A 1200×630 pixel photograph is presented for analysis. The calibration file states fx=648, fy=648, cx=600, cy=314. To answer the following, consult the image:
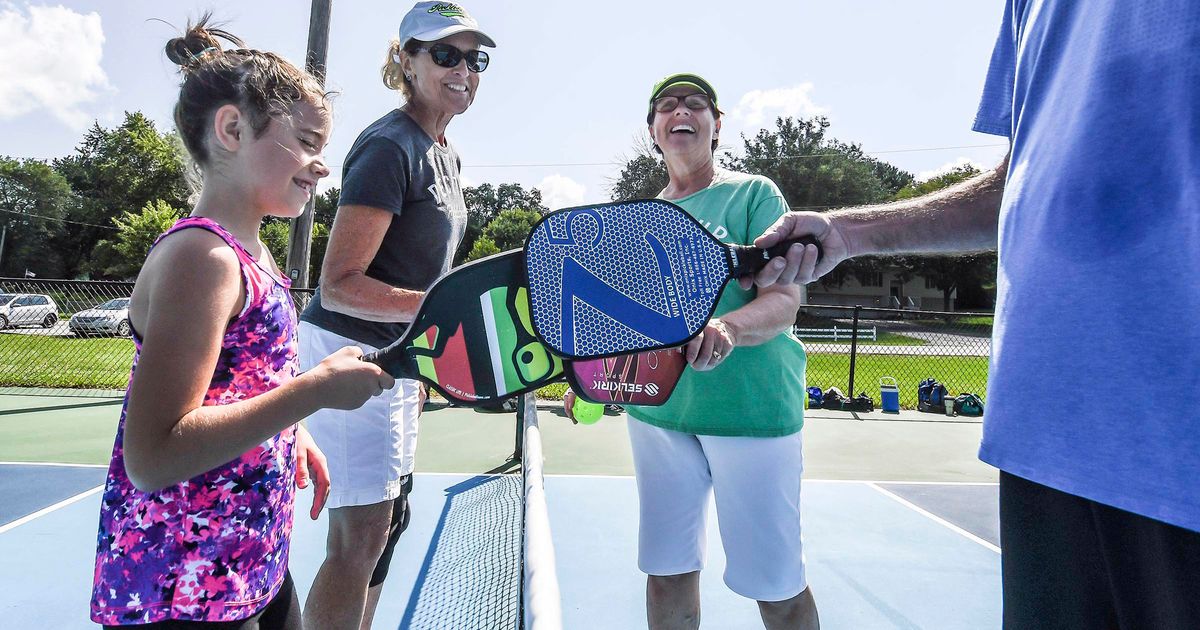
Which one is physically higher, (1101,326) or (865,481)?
(1101,326)

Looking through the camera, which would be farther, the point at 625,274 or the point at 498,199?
the point at 498,199

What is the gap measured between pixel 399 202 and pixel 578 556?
255 cm

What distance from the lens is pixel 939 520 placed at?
4516 millimetres

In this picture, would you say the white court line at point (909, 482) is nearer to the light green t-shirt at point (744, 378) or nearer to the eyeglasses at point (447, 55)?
the light green t-shirt at point (744, 378)

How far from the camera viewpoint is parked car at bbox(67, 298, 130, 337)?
972 centimetres

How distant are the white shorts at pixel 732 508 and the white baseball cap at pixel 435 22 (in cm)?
152

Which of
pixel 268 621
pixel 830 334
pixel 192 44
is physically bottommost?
pixel 830 334

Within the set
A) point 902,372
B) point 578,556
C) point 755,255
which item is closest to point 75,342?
point 578,556

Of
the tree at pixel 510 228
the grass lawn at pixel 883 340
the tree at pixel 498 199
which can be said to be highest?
the tree at pixel 498 199

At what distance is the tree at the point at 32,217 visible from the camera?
4856 cm

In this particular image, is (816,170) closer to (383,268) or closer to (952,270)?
(952,270)

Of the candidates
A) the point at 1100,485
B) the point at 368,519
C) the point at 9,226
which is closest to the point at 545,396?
the point at 368,519

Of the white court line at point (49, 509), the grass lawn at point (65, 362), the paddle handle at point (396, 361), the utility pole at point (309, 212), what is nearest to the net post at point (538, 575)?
the paddle handle at point (396, 361)

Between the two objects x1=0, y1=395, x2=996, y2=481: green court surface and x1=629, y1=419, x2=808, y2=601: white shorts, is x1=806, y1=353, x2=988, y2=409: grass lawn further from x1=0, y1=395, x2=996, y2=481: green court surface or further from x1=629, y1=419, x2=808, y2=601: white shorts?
x1=629, y1=419, x2=808, y2=601: white shorts
